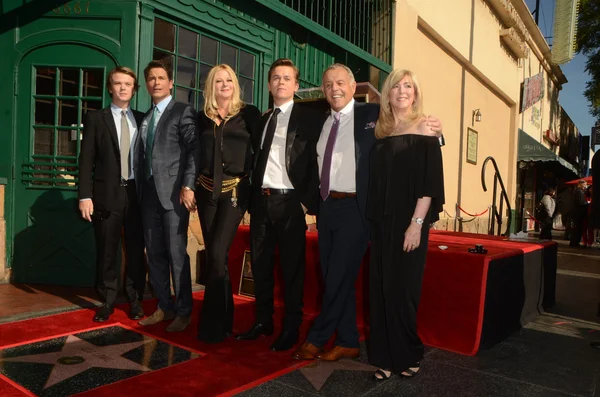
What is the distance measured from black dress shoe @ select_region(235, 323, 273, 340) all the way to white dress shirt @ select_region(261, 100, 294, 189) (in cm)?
107

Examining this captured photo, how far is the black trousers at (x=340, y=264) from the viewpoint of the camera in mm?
3133

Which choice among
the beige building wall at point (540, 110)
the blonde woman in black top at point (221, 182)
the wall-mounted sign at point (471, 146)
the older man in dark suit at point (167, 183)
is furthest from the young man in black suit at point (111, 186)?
the beige building wall at point (540, 110)

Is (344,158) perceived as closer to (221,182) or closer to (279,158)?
(279,158)

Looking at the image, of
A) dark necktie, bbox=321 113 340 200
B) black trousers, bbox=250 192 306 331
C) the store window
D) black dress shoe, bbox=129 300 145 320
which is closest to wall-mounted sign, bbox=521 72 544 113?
the store window

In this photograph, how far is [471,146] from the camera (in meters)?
13.8

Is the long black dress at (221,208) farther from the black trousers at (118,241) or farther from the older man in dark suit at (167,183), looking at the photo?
the black trousers at (118,241)

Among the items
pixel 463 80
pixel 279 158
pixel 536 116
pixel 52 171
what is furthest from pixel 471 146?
pixel 279 158

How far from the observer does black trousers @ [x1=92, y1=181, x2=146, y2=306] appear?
13.0 ft

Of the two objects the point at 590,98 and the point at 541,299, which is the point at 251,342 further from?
the point at 590,98

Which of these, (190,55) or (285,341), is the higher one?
(190,55)

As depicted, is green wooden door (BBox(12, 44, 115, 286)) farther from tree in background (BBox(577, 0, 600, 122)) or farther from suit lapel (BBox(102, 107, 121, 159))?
tree in background (BBox(577, 0, 600, 122))

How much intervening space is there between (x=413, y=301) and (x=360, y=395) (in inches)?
25.0

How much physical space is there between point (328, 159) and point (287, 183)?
0.35 metres

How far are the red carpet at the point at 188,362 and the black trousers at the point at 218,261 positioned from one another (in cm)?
13
